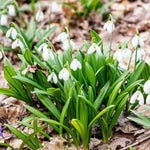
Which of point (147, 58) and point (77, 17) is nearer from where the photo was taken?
point (147, 58)

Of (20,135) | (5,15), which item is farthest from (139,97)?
(5,15)

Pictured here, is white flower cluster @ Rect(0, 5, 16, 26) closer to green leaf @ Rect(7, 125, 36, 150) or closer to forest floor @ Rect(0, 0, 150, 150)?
forest floor @ Rect(0, 0, 150, 150)

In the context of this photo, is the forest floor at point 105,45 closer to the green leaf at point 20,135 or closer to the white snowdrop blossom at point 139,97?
the green leaf at point 20,135

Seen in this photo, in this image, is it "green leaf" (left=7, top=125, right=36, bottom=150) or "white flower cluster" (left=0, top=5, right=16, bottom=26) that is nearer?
"green leaf" (left=7, top=125, right=36, bottom=150)

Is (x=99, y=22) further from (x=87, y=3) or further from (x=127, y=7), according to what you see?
(x=127, y=7)

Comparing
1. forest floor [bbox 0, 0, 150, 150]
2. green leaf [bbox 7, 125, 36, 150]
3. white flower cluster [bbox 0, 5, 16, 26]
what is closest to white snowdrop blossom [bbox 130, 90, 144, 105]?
forest floor [bbox 0, 0, 150, 150]

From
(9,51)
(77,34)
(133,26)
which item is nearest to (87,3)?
(77,34)

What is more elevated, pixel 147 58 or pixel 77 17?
pixel 77 17

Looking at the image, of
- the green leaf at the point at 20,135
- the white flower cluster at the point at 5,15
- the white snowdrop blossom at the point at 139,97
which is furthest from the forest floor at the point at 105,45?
the white flower cluster at the point at 5,15

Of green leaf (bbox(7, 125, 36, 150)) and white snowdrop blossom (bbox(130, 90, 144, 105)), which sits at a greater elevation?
white snowdrop blossom (bbox(130, 90, 144, 105))
